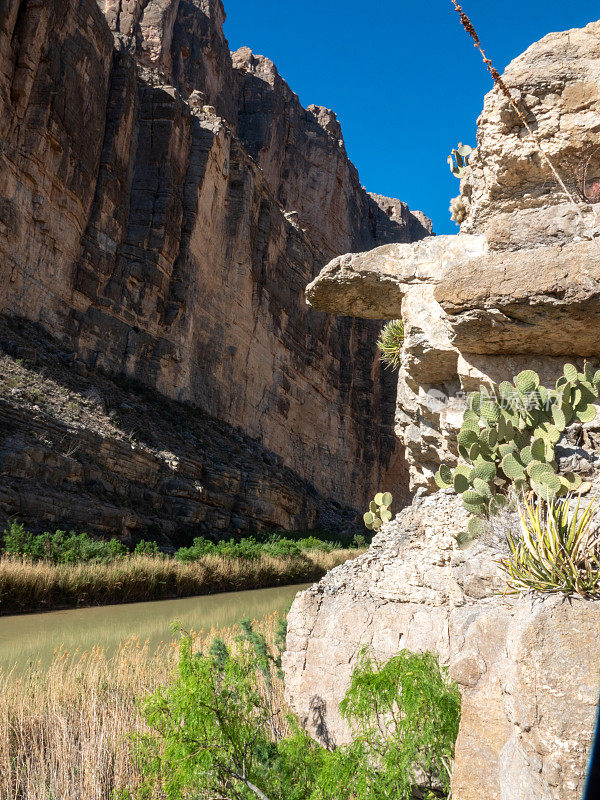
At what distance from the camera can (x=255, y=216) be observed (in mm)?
37219

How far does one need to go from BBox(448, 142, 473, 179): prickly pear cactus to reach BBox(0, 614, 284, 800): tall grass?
6.54 metres

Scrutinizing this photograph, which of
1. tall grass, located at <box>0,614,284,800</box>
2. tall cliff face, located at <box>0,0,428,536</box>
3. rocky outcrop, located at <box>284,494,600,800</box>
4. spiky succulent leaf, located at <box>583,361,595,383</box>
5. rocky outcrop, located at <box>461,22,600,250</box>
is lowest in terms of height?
tall grass, located at <box>0,614,284,800</box>

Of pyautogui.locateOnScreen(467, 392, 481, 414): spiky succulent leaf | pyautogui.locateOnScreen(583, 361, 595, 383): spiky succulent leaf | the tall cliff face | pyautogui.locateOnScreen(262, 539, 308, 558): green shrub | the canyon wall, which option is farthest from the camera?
the tall cliff face

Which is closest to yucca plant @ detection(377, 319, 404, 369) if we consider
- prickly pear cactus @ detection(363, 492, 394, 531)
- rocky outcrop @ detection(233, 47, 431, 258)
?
prickly pear cactus @ detection(363, 492, 394, 531)

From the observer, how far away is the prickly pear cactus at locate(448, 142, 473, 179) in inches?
298

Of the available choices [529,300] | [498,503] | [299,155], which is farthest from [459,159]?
[299,155]

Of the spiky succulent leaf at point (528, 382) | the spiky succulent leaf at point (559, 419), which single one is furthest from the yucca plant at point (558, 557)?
the spiky succulent leaf at point (528, 382)

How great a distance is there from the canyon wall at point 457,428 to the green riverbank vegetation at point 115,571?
8435 millimetres

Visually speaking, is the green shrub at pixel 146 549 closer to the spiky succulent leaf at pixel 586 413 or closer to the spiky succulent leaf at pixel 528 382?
the spiky succulent leaf at pixel 528 382

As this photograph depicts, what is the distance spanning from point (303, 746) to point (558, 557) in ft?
7.16

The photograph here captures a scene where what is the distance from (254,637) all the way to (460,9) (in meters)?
6.16

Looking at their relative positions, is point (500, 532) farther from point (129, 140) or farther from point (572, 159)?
point (129, 140)

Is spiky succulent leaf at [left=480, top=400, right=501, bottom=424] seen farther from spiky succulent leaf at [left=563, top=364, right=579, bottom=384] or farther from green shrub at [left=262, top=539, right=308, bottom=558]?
green shrub at [left=262, top=539, right=308, bottom=558]

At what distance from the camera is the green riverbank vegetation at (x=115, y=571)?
11.6 m
